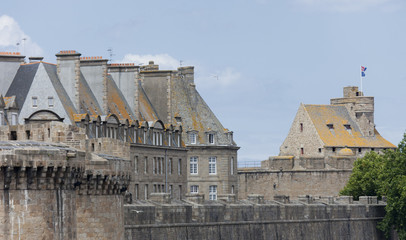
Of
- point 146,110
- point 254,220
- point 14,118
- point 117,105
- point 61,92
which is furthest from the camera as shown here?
point 146,110

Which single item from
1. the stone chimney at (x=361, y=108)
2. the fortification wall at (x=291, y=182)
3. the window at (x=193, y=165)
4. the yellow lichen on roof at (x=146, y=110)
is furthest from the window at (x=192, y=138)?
the stone chimney at (x=361, y=108)

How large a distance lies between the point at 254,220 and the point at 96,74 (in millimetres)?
18120

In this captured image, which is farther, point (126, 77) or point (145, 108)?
point (145, 108)

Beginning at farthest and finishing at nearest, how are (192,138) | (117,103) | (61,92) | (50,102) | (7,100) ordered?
1. (192,138)
2. (117,103)
3. (61,92)
4. (50,102)
5. (7,100)

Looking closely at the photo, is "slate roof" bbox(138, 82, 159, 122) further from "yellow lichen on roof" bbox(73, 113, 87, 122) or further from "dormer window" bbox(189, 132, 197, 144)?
"yellow lichen on roof" bbox(73, 113, 87, 122)

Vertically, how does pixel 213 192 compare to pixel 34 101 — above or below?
below

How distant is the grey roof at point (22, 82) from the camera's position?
8300 centimetres

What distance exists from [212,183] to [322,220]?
73.4 feet

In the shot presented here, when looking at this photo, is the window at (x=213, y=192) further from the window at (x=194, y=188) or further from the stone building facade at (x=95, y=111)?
the stone building facade at (x=95, y=111)


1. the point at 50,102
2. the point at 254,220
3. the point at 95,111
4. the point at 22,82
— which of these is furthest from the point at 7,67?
the point at 254,220

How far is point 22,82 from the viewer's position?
84000 millimetres

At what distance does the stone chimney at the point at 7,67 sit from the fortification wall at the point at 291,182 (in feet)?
164

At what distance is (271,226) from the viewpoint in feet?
262

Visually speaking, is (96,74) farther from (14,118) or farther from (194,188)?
(194,188)
